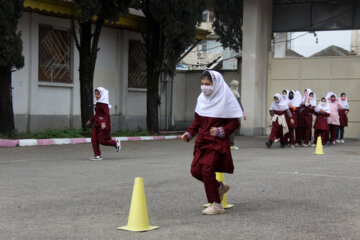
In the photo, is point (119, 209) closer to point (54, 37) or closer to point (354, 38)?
point (54, 37)

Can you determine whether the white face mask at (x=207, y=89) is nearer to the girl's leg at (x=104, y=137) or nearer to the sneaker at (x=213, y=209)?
the sneaker at (x=213, y=209)

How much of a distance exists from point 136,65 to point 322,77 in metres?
7.50

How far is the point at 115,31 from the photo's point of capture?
2220 cm

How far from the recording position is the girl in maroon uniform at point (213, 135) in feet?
20.7

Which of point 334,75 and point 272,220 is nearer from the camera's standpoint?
point 272,220

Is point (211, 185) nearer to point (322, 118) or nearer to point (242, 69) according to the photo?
point (322, 118)

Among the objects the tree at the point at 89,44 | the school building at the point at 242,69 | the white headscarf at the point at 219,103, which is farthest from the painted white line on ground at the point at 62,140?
the white headscarf at the point at 219,103

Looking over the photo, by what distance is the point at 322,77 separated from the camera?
23219 millimetres

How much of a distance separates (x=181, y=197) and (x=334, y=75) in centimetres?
1700

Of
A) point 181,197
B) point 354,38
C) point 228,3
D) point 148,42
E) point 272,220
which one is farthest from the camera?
point 354,38

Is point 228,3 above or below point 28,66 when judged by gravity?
above

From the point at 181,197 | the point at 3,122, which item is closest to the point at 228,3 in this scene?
the point at 3,122

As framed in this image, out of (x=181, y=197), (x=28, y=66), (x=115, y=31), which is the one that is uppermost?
(x=115, y=31)

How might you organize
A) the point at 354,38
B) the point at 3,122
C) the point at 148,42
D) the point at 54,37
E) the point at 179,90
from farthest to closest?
the point at 354,38, the point at 179,90, the point at 148,42, the point at 54,37, the point at 3,122
